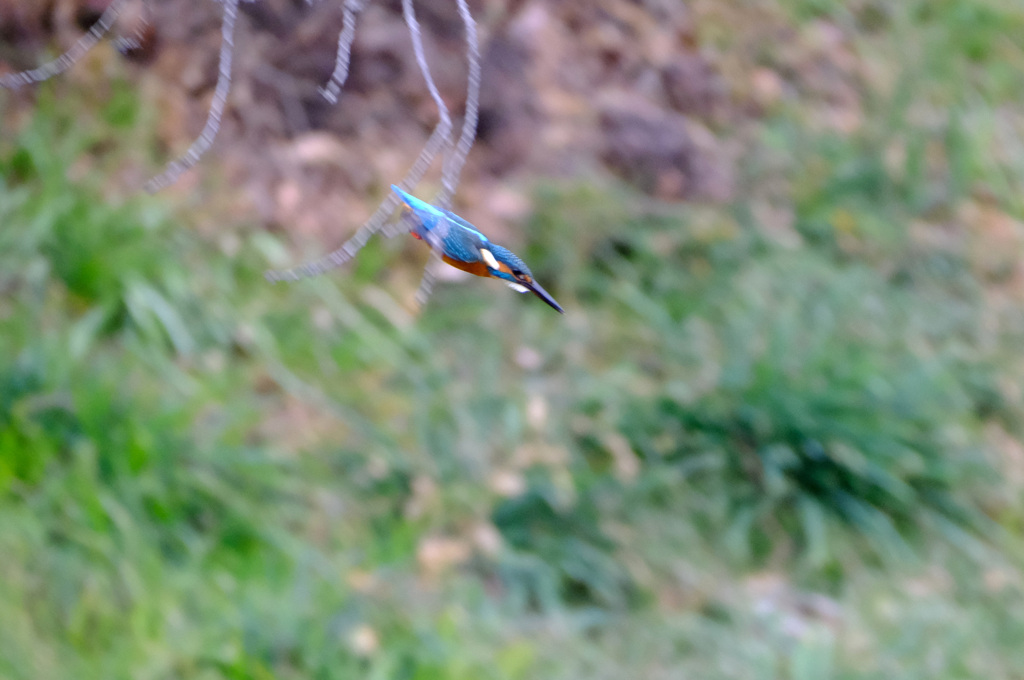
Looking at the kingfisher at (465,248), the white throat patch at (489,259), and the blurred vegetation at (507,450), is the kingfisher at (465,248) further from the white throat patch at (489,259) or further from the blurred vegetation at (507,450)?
the blurred vegetation at (507,450)

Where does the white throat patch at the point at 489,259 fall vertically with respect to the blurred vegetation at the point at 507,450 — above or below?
above

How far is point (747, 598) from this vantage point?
3047 mm

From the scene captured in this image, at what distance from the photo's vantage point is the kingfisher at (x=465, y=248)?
29.6 inches

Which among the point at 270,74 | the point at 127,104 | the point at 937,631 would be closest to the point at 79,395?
the point at 127,104

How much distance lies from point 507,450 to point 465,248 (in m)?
2.45

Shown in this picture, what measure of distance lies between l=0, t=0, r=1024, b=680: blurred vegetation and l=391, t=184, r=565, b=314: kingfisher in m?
1.74

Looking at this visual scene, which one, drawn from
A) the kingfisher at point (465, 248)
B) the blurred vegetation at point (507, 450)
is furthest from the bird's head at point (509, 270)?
the blurred vegetation at point (507, 450)

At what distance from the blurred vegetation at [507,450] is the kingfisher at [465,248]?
174cm

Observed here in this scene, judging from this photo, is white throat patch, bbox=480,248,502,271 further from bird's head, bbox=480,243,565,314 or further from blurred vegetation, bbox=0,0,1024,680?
blurred vegetation, bbox=0,0,1024,680

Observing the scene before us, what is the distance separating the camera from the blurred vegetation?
2.50 metres

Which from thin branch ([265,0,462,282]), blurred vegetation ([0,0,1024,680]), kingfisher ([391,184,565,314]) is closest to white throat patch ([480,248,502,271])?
kingfisher ([391,184,565,314])

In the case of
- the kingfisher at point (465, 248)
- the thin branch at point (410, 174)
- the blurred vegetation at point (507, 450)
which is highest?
the kingfisher at point (465, 248)

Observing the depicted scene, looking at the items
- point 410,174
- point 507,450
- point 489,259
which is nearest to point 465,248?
point 489,259

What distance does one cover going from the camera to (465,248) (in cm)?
78
